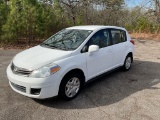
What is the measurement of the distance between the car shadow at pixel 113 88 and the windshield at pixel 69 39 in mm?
1195

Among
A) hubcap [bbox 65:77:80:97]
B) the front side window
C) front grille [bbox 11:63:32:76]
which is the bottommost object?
hubcap [bbox 65:77:80:97]

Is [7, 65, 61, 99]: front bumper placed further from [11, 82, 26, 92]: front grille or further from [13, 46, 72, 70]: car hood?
[13, 46, 72, 70]: car hood

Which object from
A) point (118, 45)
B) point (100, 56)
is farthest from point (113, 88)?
point (118, 45)

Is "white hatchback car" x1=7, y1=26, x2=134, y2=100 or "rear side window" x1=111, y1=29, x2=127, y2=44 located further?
"rear side window" x1=111, y1=29, x2=127, y2=44

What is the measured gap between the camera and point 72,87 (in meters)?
3.94

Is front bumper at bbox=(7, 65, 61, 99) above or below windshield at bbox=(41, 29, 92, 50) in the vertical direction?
below

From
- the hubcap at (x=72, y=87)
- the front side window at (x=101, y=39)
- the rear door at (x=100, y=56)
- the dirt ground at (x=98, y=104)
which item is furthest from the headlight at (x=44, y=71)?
the front side window at (x=101, y=39)

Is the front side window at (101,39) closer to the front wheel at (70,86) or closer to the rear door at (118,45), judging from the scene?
the rear door at (118,45)

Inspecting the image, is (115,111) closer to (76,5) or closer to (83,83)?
(83,83)

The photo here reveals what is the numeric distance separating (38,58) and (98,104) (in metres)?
1.61

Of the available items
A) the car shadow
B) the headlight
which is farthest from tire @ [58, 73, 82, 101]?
the headlight

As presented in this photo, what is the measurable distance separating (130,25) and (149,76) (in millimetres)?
14990

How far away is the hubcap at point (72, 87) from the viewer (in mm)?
3846

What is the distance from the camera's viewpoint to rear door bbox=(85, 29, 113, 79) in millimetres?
4302
